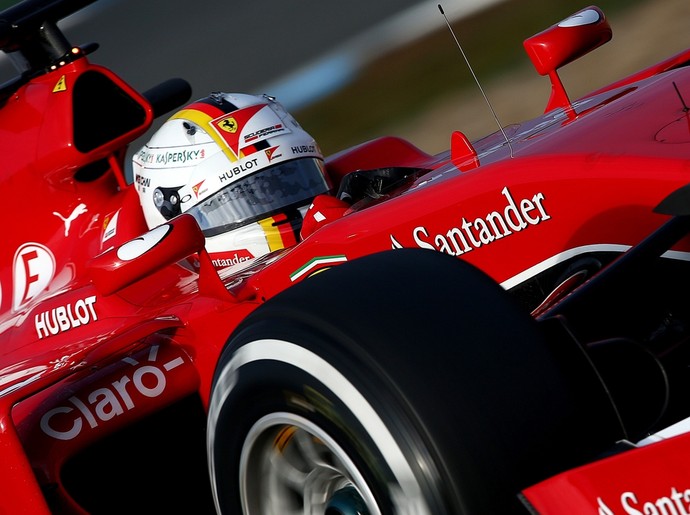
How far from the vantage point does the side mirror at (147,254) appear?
2.79 meters

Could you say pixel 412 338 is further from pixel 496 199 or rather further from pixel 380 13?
pixel 380 13

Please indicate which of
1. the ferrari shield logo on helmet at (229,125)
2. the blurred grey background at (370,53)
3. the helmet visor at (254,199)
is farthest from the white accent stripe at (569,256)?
the blurred grey background at (370,53)

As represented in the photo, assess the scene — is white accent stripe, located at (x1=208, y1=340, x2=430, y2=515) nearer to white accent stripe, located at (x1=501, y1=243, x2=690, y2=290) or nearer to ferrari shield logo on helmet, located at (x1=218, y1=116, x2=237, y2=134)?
white accent stripe, located at (x1=501, y1=243, x2=690, y2=290)

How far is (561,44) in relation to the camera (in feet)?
11.8

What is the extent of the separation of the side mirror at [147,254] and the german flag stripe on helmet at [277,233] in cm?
76

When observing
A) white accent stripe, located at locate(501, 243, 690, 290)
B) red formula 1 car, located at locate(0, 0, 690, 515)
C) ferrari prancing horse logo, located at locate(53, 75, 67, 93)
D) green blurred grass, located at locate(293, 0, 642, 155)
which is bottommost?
green blurred grass, located at locate(293, 0, 642, 155)

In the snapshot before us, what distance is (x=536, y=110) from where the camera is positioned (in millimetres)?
8055

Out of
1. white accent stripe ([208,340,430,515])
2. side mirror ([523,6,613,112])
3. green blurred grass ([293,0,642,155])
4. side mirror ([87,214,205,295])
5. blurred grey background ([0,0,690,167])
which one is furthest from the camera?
green blurred grass ([293,0,642,155])

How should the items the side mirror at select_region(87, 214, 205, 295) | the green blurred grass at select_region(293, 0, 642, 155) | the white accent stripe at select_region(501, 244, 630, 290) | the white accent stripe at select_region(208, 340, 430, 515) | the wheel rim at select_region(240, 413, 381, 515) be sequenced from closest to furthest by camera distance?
1. the white accent stripe at select_region(208, 340, 430, 515)
2. the wheel rim at select_region(240, 413, 381, 515)
3. the white accent stripe at select_region(501, 244, 630, 290)
4. the side mirror at select_region(87, 214, 205, 295)
5. the green blurred grass at select_region(293, 0, 642, 155)

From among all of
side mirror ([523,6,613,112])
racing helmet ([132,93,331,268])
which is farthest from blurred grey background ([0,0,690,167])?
racing helmet ([132,93,331,268])

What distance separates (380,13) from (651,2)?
260 cm

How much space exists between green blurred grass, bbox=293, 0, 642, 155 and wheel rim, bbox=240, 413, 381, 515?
7.17 meters

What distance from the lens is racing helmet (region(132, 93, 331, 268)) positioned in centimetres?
365

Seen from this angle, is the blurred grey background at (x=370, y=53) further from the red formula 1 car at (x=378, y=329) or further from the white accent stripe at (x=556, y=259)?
the white accent stripe at (x=556, y=259)
